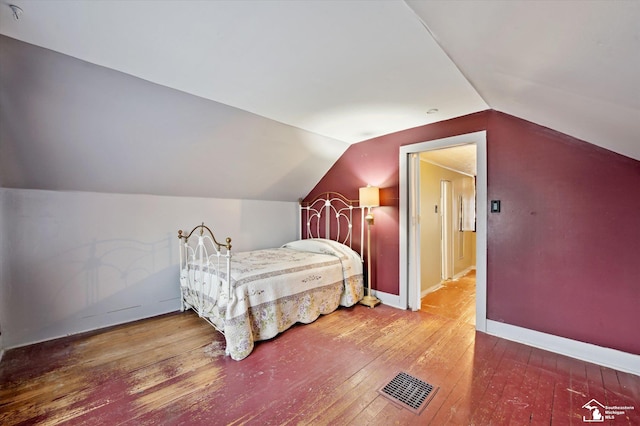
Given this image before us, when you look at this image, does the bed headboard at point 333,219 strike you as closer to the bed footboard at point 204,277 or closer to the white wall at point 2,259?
the bed footboard at point 204,277

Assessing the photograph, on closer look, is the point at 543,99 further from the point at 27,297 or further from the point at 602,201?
the point at 27,297

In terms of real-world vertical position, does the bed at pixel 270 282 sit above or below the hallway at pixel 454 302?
above

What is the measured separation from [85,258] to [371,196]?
3416mm

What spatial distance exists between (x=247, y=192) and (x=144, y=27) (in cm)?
271

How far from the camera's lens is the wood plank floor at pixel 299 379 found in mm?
1716

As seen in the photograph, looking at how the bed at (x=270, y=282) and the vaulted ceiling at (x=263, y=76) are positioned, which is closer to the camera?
the vaulted ceiling at (x=263, y=76)

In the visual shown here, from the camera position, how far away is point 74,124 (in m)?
2.33

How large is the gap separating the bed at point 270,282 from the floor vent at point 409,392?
1236mm

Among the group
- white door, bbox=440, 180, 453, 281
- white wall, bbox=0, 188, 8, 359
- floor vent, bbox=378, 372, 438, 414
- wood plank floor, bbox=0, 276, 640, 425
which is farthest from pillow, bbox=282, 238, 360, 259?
white wall, bbox=0, 188, 8, 359

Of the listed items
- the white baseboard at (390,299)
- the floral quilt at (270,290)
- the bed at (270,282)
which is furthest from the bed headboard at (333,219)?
the white baseboard at (390,299)

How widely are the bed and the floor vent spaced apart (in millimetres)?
1236

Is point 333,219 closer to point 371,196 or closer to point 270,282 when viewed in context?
point 371,196

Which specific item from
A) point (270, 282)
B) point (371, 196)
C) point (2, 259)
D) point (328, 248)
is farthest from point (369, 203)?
point (2, 259)

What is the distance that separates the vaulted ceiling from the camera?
125cm
